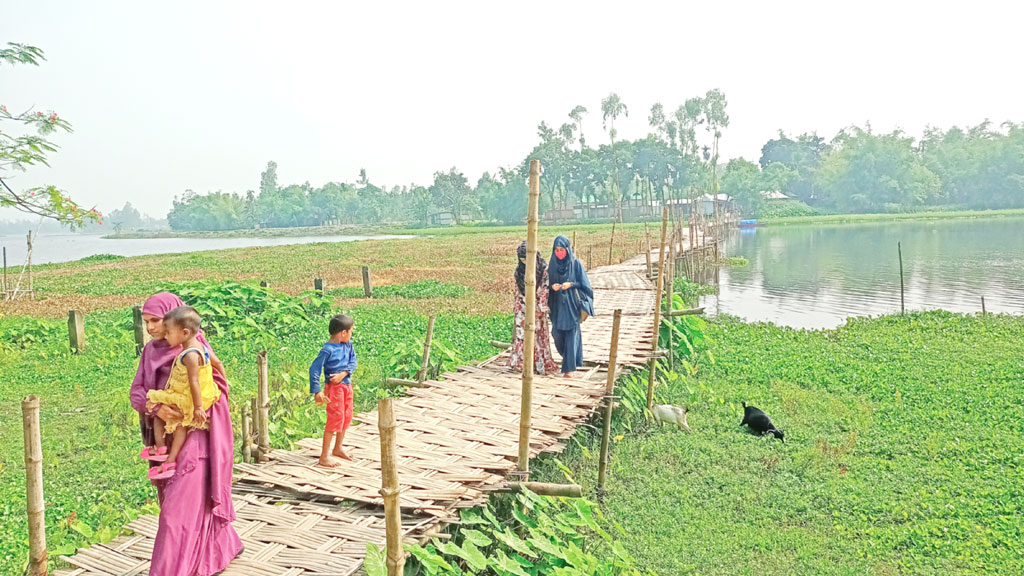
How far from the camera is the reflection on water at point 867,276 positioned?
17.5 metres

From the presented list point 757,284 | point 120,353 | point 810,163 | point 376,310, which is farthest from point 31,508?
point 810,163

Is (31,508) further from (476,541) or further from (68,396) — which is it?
(68,396)

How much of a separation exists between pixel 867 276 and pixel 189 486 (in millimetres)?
24391

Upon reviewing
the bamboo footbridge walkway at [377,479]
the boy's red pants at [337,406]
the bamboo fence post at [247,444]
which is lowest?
the bamboo footbridge walkway at [377,479]

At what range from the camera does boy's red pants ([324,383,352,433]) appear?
455cm

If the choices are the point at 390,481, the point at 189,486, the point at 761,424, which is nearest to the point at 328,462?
the point at 189,486

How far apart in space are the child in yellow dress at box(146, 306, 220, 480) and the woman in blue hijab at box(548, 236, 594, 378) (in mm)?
4251

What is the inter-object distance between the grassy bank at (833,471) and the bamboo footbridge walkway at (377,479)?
0.64 meters

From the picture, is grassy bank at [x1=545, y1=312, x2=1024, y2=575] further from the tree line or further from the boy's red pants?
the tree line

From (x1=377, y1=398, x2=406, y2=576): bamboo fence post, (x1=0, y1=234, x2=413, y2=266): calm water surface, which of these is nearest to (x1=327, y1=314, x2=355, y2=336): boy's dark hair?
(x1=377, y1=398, x2=406, y2=576): bamboo fence post

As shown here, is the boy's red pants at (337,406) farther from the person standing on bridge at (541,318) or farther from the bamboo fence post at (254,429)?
the person standing on bridge at (541,318)

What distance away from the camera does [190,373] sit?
10.4 ft

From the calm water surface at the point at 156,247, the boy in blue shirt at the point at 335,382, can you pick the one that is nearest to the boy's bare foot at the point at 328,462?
the boy in blue shirt at the point at 335,382

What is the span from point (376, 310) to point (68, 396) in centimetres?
693
